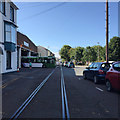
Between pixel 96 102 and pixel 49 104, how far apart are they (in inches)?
75.6

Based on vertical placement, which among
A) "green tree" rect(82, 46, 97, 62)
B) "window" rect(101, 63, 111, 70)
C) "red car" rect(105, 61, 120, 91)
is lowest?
"red car" rect(105, 61, 120, 91)

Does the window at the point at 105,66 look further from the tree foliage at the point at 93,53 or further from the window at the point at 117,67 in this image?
the tree foliage at the point at 93,53

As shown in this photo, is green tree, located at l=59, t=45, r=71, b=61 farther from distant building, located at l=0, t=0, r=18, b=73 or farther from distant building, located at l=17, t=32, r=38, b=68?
distant building, located at l=0, t=0, r=18, b=73

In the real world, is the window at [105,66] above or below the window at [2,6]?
below

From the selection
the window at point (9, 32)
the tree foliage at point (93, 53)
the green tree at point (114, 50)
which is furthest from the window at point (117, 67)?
the green tree at point (114, 50)

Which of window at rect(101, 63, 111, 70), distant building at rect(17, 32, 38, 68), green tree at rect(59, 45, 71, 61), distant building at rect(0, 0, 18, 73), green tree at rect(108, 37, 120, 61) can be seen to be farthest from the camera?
green tree at rect(59, 45, 71, 61)

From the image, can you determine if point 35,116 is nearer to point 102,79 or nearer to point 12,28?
point 102,79

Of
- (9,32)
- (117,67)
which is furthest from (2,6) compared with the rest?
(117,67)

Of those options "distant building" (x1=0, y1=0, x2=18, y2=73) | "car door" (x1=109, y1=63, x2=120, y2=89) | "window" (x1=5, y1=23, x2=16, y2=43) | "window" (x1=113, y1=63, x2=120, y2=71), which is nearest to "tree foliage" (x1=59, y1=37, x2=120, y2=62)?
"distant building" (x1=0, y1=0, x2=18, y2=73)

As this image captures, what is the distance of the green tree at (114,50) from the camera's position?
3269 centimetres

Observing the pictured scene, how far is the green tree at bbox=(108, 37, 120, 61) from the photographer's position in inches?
1287

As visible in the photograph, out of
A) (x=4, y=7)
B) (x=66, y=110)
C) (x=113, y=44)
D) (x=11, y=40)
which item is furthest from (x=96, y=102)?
(x=113, y=44)

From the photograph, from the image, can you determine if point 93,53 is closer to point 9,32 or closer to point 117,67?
point 9,32

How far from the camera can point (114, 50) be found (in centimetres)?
3303
